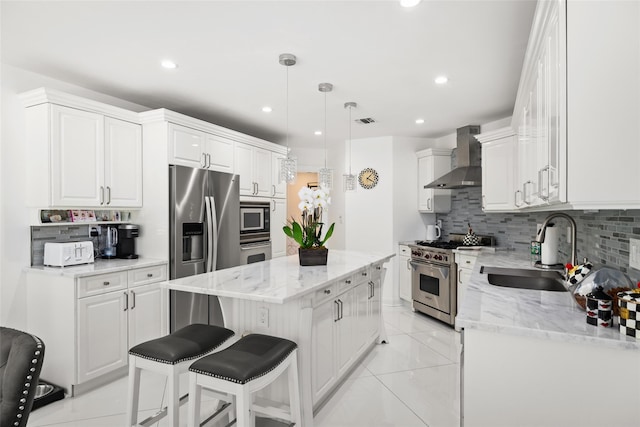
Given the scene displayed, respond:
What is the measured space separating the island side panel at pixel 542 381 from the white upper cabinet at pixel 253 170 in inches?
134

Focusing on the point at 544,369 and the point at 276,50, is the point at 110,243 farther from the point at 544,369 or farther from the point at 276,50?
the point at 544,369

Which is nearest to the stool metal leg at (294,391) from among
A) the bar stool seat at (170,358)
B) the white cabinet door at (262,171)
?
the bar stool seat at (170,358)

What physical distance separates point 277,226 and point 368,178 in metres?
1.55

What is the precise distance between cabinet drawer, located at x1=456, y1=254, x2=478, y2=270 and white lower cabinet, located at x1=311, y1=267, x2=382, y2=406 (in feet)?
3.91

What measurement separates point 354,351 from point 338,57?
229cm

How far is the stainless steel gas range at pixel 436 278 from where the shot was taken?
4.21 meters

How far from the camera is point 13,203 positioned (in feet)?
9.11

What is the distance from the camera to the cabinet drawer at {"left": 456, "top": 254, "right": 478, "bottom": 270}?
394 cm

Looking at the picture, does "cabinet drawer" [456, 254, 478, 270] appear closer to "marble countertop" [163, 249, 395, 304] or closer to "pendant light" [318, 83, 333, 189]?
"marble countertop" [163, 249, 395, 304]

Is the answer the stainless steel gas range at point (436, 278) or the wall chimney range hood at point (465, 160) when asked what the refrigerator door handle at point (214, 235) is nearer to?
the stainless steel gas range at point (436, 278)

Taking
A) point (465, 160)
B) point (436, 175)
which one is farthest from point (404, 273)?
point (465, 160)

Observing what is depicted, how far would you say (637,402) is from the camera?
46.9 inches

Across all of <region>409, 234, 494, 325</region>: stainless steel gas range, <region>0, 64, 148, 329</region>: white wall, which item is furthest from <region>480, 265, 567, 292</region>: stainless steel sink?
<region>0, 64, 148, 329</region>: white wall

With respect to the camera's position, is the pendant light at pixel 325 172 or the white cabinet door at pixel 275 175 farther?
the white cabinet door at pixel 275 175
